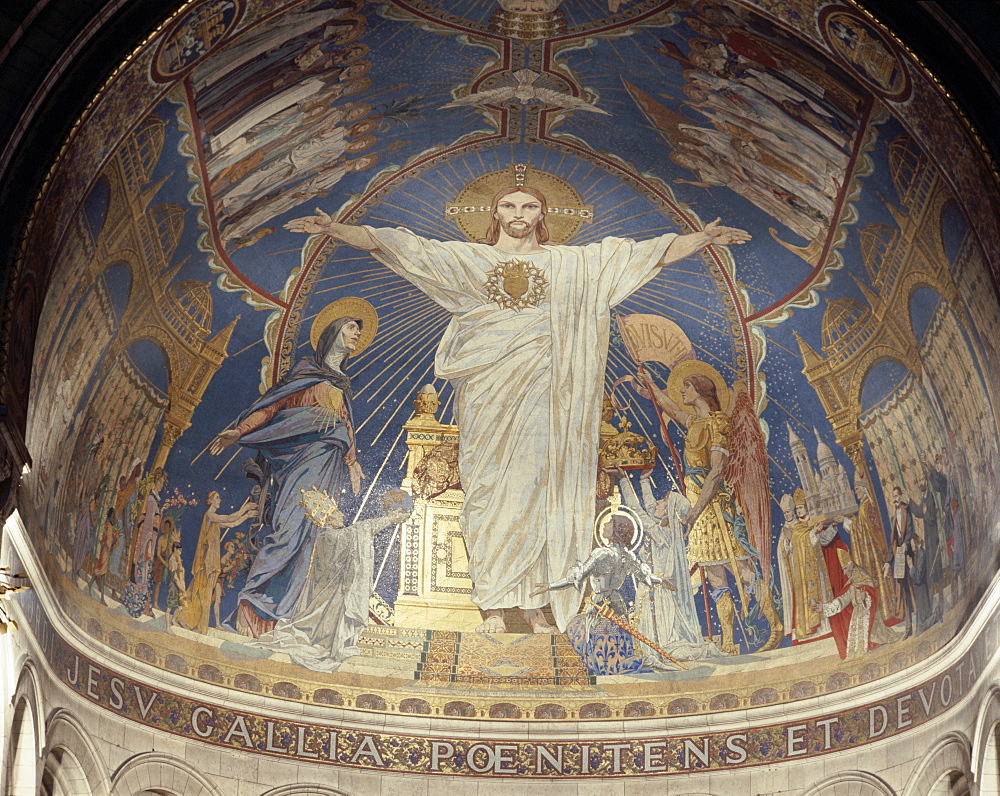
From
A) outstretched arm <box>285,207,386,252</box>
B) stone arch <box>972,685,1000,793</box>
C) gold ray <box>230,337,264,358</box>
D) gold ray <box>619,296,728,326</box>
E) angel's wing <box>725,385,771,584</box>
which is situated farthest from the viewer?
angel's wing <box>725,385,771,584</box>

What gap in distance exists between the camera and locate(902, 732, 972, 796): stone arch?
57.8ft

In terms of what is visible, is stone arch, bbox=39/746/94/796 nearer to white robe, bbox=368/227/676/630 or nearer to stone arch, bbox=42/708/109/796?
stone arch, bbox=42/708/109/796

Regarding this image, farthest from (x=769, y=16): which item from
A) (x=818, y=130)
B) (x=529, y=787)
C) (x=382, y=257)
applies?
(x=529, y=787)

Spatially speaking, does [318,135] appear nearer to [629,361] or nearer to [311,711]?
[629,361]

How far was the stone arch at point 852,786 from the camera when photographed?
61.4ft

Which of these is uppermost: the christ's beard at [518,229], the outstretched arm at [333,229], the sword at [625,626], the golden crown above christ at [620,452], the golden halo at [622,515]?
the christ's beard at [518,229]

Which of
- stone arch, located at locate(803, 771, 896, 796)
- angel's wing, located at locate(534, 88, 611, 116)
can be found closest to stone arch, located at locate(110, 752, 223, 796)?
stone arch, located at locate(803, 771, 896, 796)

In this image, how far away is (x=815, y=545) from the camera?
20.5 metres

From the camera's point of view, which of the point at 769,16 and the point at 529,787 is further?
the point at 529,787

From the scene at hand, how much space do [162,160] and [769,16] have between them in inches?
253

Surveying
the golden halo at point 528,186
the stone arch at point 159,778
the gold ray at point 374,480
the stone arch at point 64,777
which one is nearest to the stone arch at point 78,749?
the stone arch at point 64,777

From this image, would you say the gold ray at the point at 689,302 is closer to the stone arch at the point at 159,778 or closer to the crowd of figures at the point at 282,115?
the crowd of figures at the point at 282,115

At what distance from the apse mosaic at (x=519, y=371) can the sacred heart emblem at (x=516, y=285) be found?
0.04 meters

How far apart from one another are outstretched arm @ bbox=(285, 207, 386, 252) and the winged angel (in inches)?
152
